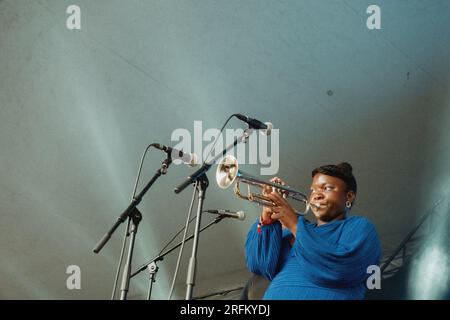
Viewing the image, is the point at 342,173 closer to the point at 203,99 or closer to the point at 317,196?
the point at 317,196

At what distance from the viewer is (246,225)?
6.67 meters

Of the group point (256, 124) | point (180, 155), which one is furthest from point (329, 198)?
point (180, 155)

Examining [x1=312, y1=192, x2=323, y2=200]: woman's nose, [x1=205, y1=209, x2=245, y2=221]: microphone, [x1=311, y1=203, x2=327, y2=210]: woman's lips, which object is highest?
[x1=312, y1=192, x2=323, y2=200]: woman's nose

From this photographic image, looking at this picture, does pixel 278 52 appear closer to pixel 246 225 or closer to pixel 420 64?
pixel 420 64

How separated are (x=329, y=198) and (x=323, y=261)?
20.8 inches

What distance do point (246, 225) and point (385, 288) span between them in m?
2.12

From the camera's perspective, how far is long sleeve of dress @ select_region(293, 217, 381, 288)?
3.08 m

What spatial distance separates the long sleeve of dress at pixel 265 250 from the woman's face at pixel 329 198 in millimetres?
276

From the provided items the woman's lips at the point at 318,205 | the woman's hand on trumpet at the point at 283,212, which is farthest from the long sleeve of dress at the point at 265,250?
the woman's lips at the point at 318,205

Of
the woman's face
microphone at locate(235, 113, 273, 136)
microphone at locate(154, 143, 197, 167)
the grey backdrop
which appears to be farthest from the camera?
the grey backdrop

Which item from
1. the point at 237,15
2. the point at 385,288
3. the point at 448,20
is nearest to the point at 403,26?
the point at 448,20

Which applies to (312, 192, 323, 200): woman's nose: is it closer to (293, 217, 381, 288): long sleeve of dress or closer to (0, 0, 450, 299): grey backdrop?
(293, 217, 381, 288): long sleeve of dress

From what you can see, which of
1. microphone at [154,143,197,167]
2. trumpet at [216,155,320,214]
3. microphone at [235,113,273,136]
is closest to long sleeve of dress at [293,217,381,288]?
trumpet at [216,155,320,214]

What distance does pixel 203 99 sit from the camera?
5.66 metres
